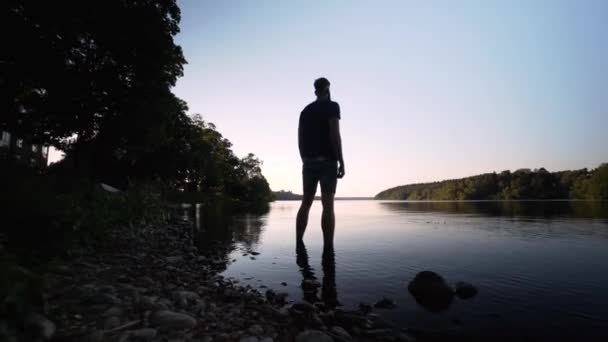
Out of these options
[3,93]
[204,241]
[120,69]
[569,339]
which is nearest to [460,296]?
[569,339]

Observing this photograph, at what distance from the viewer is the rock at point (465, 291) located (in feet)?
10.6

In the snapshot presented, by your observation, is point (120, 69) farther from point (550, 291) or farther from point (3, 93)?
point (550, 291)

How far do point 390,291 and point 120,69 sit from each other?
15.2 m

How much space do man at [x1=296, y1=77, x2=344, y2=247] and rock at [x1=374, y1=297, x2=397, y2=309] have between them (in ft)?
8.20

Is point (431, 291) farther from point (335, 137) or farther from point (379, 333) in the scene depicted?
point (335, 137)

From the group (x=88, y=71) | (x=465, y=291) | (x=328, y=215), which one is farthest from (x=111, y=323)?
(x=88, y=71)

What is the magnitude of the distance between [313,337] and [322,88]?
4695mm

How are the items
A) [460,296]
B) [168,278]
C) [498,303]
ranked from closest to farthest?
[498,303], [460,296], [168,278]

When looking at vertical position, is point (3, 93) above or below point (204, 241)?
above

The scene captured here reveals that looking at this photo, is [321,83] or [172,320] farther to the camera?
[321,83]

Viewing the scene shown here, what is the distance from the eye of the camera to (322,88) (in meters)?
5.76

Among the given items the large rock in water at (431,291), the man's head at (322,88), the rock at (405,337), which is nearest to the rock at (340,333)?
the rock at (405,337)

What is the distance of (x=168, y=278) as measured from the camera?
3693 mm

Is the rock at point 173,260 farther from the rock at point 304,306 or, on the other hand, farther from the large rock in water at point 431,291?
the large rock in water at point 431,291
